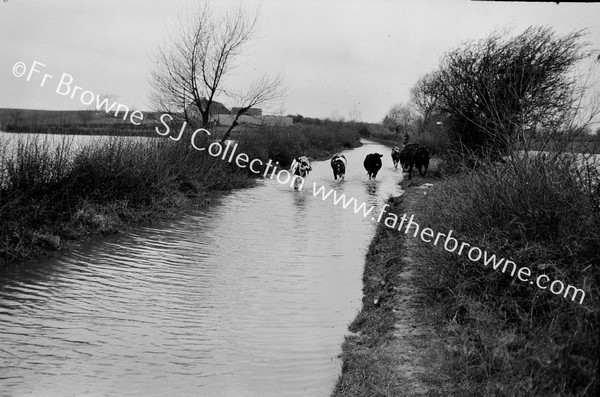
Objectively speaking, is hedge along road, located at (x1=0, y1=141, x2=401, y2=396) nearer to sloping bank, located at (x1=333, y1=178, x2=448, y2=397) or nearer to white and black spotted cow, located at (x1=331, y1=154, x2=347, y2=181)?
sloping bank, located at (x1=333, y1=178, x2=448, y2=397)

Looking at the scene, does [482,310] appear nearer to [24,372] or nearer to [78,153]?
[24,372]

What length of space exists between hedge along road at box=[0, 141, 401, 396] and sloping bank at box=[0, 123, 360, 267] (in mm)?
648

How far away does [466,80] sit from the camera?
60.5 ft

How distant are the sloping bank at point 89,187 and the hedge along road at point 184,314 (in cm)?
65

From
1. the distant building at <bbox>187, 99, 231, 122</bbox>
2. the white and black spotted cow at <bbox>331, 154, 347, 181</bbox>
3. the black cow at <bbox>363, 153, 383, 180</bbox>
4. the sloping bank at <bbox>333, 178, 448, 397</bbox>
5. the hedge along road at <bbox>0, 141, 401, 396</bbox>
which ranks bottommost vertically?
the hedge along road at <bbox>0, 141, 401, 396</bbox>

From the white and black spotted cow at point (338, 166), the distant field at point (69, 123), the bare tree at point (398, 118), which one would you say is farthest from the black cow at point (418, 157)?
the bare tree at point (398, 118)

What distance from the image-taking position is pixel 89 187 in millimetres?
12930

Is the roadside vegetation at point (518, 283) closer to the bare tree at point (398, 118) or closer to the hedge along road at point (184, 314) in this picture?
the hedge along road at point (184, 314)

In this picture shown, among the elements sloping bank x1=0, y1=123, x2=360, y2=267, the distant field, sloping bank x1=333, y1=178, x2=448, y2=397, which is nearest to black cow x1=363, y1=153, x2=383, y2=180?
sloping bank x1=0, y1=123, x2=360, y2=267

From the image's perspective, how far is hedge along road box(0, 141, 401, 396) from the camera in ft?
17.8

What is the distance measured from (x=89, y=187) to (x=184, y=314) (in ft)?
22.5

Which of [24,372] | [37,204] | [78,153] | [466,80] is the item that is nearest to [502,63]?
[466,80]

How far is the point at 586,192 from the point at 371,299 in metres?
3.28

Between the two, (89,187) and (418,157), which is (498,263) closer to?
(89,187)
